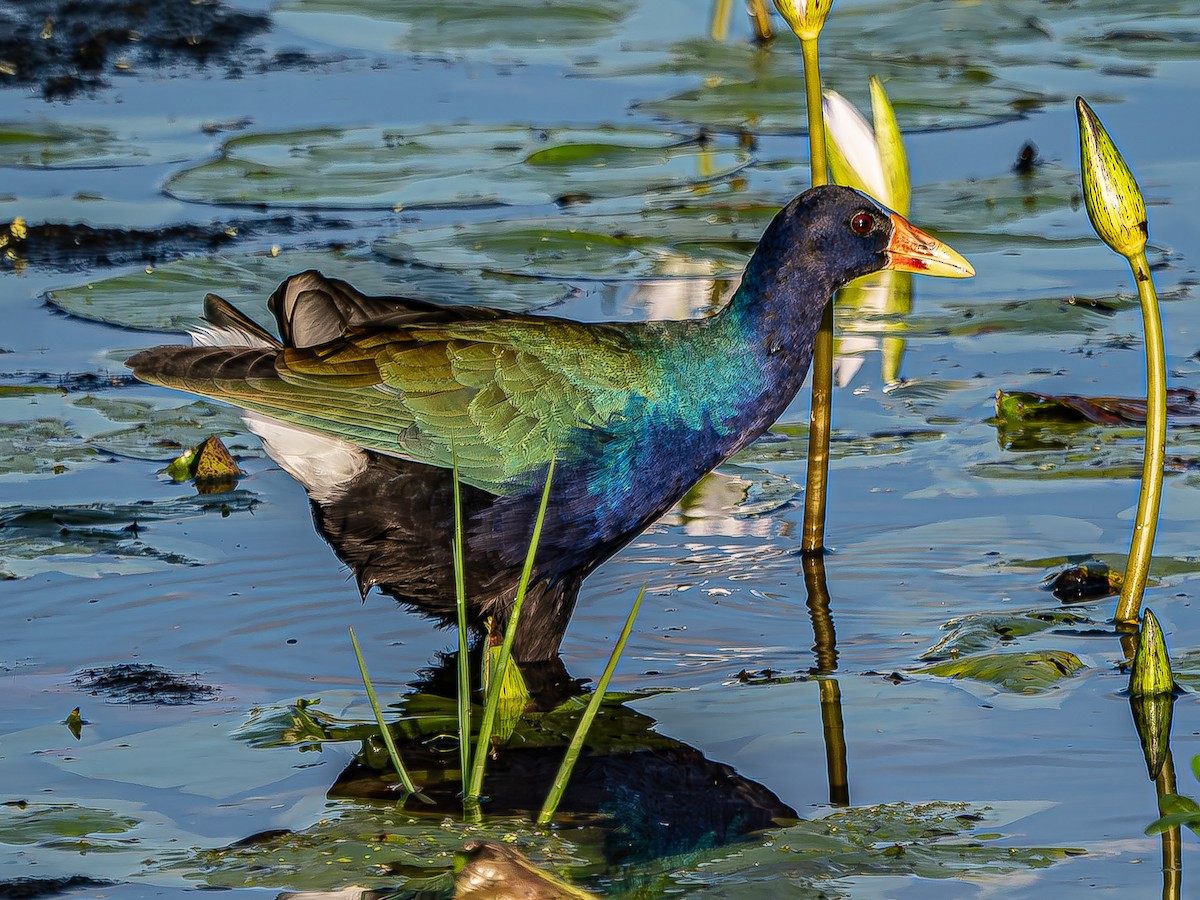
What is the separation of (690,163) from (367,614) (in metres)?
3.90

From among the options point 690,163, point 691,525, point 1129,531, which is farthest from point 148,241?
point 1129,531

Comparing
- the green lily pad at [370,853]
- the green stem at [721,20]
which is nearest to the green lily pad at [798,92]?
the green stem at [721,20]

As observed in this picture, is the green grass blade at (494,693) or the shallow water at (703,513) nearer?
the green grass blade at (494,693)

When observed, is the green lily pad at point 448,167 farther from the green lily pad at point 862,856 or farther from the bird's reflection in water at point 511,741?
the green lily pad at point 862,856

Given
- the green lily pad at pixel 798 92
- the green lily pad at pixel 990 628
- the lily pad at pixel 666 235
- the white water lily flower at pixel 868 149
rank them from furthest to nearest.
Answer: the green lily pad at pixel 798 92
the lily pad at pixel 666 235
the white water lily flower at pixel 868 149
the green lily pad at pixel 990 628

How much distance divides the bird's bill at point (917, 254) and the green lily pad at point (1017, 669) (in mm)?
931

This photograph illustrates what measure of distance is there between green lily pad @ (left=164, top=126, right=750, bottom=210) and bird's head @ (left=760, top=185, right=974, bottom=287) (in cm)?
312

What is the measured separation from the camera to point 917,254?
13.8 ft

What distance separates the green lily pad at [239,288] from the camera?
5.83 metres

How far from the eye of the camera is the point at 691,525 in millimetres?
4781

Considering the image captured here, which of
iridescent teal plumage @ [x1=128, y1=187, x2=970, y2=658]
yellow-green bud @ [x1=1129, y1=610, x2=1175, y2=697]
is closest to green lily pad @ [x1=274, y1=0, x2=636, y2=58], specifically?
iridescent teal plumage @ [x1=128, y1=187, x2=970, y2=658]

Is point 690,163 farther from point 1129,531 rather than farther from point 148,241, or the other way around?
point 1129,531

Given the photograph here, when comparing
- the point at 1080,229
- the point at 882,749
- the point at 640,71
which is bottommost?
the point at 882,749

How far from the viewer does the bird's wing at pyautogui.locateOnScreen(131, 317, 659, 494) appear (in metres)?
3.89
